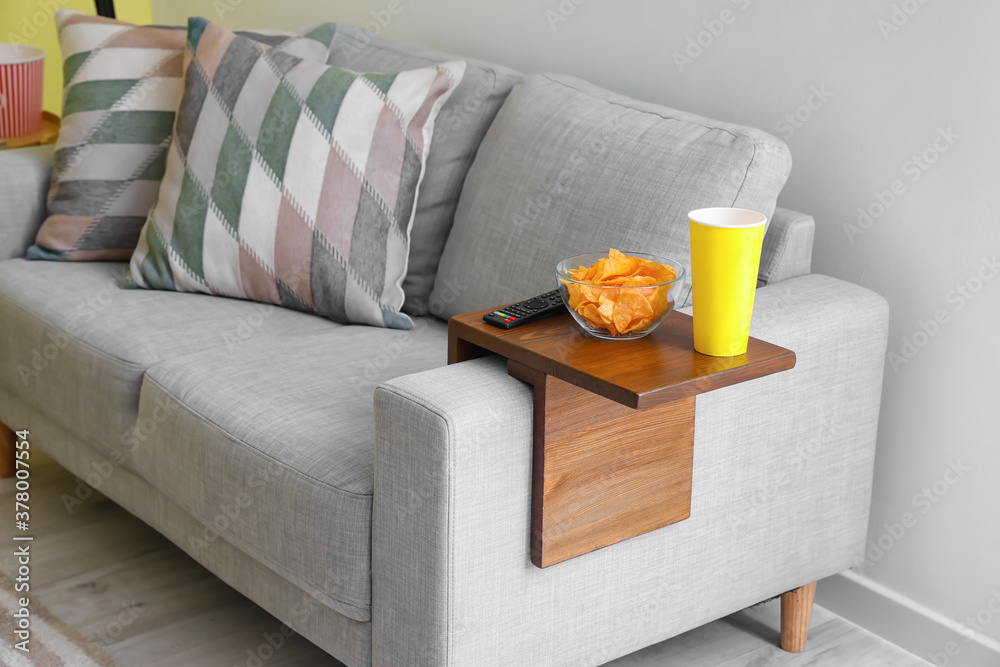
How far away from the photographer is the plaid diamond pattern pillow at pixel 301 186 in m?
1.83

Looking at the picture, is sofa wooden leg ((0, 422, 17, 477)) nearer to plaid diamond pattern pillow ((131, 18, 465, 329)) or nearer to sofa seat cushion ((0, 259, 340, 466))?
sofa seat cushion ((0, 259, 340, 466))

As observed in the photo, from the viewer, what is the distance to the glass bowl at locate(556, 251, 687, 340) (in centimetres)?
123

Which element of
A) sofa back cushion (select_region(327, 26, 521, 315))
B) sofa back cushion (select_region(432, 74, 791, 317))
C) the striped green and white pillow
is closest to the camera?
sofa back cushion (select_region(432, 74, 791, 317))

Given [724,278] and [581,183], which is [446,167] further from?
[724,278]

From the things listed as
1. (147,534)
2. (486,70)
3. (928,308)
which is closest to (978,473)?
(928,308)

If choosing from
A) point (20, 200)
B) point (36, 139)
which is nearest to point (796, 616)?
point (20, 200)

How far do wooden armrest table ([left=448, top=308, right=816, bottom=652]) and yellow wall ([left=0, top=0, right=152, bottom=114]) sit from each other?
2.56 meters

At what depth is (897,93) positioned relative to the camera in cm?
162

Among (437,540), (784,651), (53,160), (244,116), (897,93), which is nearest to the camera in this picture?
(437,540)

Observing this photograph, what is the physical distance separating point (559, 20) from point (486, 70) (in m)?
0.24

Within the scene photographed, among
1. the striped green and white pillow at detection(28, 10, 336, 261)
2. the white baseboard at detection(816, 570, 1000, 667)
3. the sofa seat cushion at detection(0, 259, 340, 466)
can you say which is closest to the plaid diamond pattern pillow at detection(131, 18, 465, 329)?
the sofa seat cushion at detection(0, 259, 340, 466)

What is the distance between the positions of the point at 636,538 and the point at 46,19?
113 inches

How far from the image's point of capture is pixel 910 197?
164 cm

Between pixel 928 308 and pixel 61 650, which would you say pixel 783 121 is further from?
pixel 61 650
